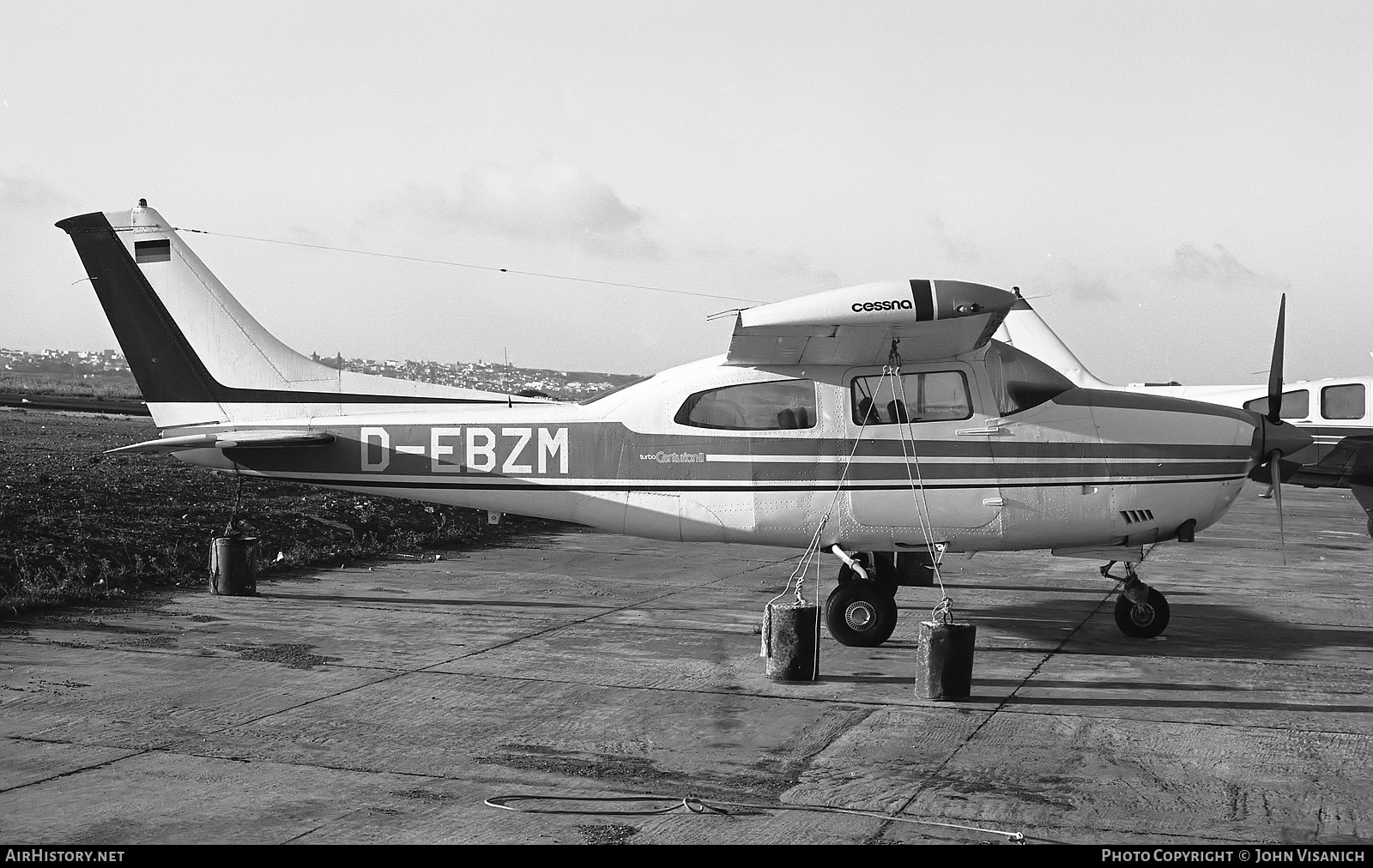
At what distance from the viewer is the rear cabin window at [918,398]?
9266 millimetres

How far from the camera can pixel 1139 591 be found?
9922 mm

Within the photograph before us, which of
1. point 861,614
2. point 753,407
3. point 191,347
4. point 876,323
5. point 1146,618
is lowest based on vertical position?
point 1146,618

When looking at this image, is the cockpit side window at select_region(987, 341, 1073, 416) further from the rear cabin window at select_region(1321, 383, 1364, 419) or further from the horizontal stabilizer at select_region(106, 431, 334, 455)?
the rear cabin window at select_region(1321, 383, 1364, 419)

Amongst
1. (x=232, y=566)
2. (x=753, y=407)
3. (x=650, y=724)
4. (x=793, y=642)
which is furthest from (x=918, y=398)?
(x=232, y=566)

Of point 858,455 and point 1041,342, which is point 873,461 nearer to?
point 858,455

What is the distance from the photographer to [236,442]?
33.3ft

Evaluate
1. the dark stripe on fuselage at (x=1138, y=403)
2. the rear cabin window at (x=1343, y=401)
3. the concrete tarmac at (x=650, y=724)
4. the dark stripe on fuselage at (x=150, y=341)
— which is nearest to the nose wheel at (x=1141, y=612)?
the concrete tarmac at (x=650, y=724)

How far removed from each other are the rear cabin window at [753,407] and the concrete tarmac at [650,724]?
1.88 m

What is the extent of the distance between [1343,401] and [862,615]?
1616cm

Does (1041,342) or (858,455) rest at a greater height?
(1041,342)

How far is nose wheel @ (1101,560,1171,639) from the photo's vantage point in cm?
988

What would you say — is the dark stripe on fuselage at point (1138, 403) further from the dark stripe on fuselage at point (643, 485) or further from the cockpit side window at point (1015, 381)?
the dark stripe on fuselage at point (643, 485)

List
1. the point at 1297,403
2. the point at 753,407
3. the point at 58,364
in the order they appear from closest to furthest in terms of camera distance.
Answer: the point at 753,407, the point at 1297,403, the point at 58,364

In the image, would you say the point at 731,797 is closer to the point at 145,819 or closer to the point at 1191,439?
the point at 145,819
